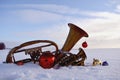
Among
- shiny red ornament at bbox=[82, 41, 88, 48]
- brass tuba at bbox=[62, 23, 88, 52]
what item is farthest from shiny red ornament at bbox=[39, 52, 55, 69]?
shiny red ornament at bbox=[82, 41, 88, 48]

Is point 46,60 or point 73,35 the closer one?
point 46,60

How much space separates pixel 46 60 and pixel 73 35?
4.69 feet

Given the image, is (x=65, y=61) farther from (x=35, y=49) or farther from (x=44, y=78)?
(x=44, y=78)

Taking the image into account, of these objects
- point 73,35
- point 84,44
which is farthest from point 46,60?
point 84,44

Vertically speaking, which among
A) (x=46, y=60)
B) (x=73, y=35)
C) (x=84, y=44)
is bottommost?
(x=46, y=60)

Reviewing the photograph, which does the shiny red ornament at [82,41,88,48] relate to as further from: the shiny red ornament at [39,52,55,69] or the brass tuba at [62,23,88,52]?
the shiny red ornament at [39,52,55,69]

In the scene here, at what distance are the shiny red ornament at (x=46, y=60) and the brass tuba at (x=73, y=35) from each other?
1081mm

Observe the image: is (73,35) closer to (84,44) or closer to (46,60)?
(84,44)

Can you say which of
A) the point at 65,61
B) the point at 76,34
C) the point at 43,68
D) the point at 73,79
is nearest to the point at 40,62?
the point at 43,68

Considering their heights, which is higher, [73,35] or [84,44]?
[73,35]

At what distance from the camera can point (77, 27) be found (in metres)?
9.25

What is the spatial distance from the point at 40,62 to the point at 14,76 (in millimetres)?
1747

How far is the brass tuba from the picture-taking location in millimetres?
9289

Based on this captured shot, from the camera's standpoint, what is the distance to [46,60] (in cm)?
875
